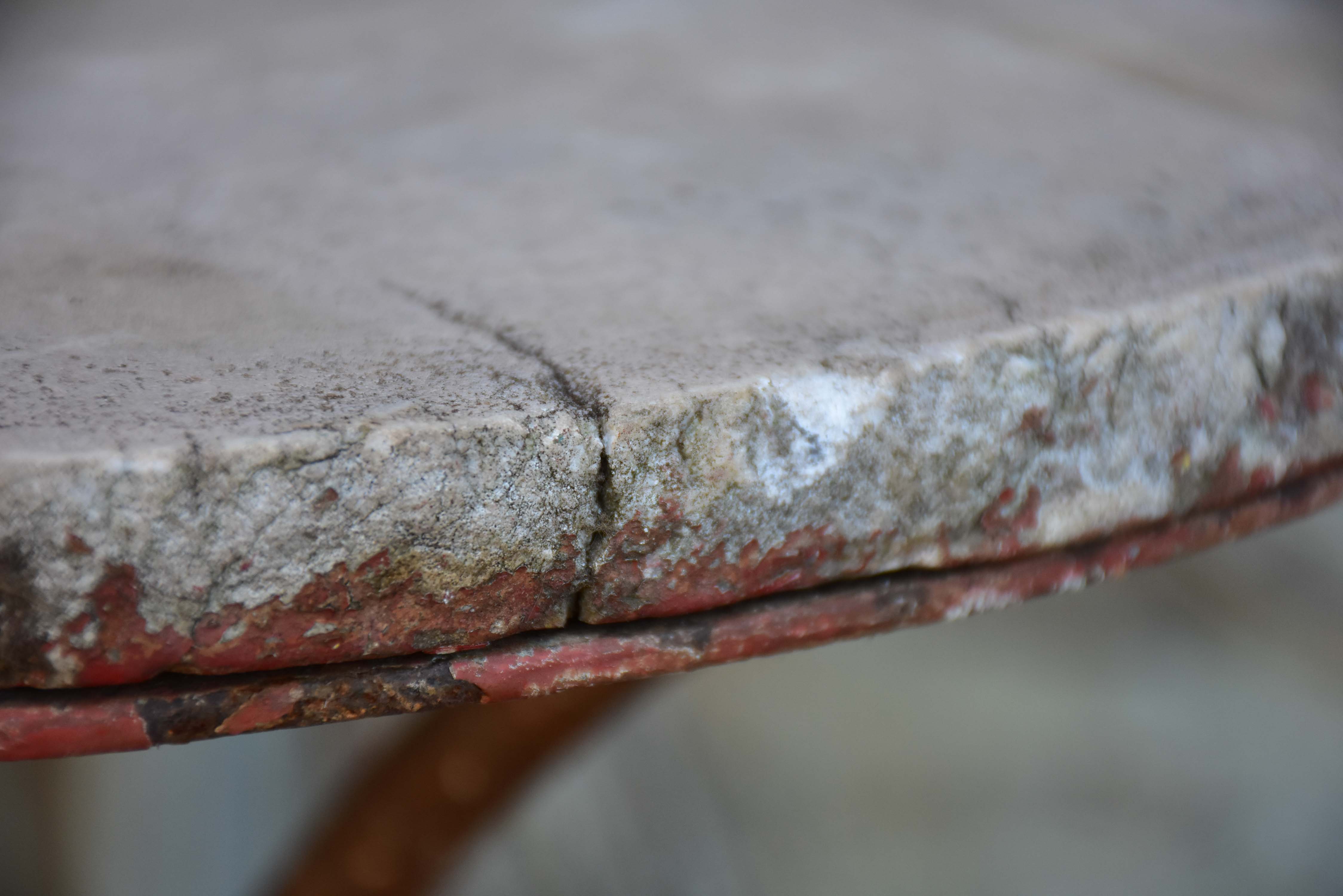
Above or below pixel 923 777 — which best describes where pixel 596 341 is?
above

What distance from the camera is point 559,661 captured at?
1.32 feet

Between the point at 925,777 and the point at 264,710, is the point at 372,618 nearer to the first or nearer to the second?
the point at 264,710

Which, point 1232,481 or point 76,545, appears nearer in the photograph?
point 76,545

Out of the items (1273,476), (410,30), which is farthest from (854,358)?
(410,30)

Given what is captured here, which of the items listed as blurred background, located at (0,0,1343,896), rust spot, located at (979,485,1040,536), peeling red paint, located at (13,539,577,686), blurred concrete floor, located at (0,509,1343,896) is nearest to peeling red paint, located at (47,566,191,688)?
peeling red paint, located at (13,539,577,686)

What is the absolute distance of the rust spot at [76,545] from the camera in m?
0.33

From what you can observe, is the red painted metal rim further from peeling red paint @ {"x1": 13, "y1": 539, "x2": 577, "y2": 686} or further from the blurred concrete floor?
the blurred concrete floor

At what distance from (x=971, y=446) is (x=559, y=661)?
198 mm

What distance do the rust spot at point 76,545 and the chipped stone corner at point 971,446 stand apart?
0.58ft

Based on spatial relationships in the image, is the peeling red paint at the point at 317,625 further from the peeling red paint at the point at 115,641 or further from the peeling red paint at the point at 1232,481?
the peeling red paint at the point at 1232,481

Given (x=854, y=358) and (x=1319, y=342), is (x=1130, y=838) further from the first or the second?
(x=854, y=358)

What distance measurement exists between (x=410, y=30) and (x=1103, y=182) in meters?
0.64

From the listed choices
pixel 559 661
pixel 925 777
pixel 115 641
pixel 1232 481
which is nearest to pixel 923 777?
pixel 925 777

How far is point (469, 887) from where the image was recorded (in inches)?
75.0
